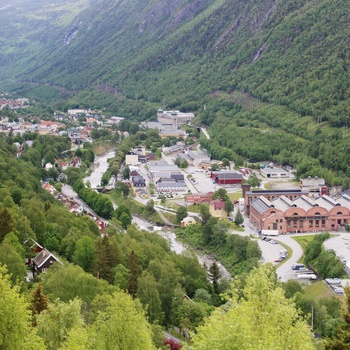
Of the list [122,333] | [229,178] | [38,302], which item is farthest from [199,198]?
[122,333]

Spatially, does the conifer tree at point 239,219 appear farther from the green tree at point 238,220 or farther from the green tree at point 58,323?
the green tree at point 58,323

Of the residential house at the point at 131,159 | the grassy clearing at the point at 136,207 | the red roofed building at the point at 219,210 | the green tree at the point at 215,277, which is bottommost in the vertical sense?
the residential house at the point at 131,159

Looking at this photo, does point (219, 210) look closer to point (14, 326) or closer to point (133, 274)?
point (133, 274)

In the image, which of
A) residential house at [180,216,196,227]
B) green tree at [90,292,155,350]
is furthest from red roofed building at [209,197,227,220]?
green tree at [90,292,155,350]

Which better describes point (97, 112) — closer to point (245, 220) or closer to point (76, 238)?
point (245, 220)

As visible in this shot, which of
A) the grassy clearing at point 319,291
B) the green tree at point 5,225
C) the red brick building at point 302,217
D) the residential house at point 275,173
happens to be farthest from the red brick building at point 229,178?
the green tree at point 5,225

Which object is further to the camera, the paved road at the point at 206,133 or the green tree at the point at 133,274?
the paved road at the point at 206,133

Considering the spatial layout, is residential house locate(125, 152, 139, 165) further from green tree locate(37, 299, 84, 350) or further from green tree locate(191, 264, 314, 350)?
green tree locate(191, 264, 314, 350)
